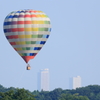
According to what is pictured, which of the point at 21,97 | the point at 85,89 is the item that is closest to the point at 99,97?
the point at 85,89

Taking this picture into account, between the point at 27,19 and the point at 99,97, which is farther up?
the point at 27,19

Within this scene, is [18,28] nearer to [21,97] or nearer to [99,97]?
[21,97]

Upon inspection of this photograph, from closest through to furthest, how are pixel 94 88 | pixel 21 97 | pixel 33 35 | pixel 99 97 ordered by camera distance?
pixel 33 35 → pixel 21 97 → pixel 99 97 → pixel 94 88

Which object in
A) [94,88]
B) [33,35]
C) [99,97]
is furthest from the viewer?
[94,88]

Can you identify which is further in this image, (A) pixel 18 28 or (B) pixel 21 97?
(B) pixel 21 97

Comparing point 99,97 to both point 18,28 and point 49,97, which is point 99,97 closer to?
point 49,97
